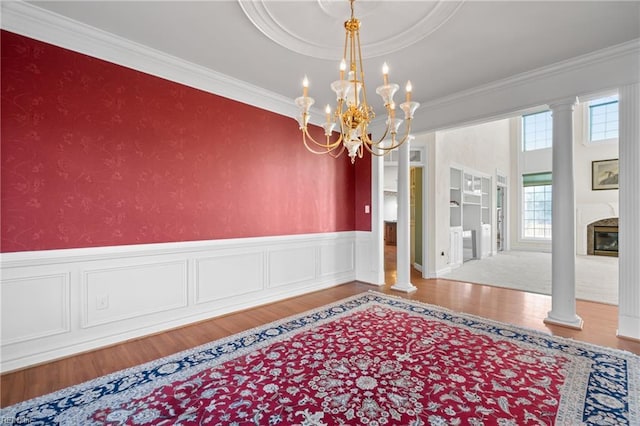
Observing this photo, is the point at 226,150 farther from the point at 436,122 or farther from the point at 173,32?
the point at 436,122

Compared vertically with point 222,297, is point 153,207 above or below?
above

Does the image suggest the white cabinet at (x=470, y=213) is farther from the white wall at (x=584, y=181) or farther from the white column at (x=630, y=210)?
the white column at (x=630, y=210)

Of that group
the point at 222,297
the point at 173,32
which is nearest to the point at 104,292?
the point at 222,297

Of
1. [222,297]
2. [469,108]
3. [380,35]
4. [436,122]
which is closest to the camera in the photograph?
[380,35]

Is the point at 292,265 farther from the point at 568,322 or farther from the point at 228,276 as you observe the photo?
the point at 568,322

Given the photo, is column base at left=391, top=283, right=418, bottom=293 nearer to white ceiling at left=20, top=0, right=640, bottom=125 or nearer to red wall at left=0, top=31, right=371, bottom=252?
red wall at left=0, top=31, right=371, bottom=252

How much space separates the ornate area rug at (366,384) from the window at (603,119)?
8.29 m

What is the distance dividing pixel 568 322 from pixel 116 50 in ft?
17.3

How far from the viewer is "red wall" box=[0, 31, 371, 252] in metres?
2.32

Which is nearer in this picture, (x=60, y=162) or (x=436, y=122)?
(x=60, y=162)

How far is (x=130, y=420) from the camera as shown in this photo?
1.72 m

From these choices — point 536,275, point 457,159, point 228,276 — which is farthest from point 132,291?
point 536,275

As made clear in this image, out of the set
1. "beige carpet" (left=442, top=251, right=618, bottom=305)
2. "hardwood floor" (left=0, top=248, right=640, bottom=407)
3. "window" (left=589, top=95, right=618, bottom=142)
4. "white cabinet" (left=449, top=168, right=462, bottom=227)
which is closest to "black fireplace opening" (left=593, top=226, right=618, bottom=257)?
"beige carpet" (left=442, top=251, right=618, bottom=305)

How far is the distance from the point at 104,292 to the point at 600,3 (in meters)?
4.72
